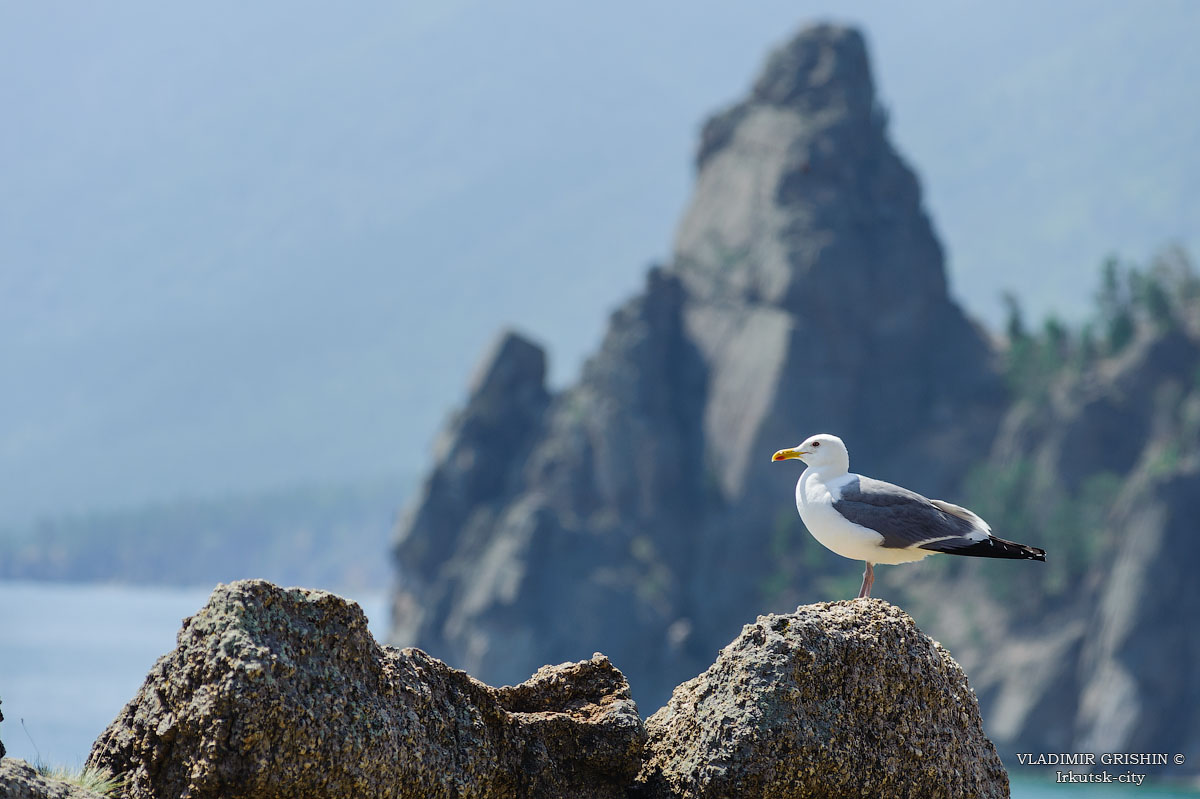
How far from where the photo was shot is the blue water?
69875mm

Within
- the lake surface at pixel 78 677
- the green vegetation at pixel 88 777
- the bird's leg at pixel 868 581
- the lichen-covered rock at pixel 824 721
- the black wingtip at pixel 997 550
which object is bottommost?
the green vegetation at pixel 88 777

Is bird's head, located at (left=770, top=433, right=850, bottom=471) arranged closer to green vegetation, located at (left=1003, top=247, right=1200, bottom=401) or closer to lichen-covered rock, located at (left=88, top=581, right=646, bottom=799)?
lichen-covered rock, located at (left=88, top=581, right=646, bottom=799)

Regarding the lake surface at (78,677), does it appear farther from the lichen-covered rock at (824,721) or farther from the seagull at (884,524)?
the seagull at (884,524)

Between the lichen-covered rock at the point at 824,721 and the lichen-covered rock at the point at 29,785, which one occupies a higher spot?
the lichen-covered rock at the point at 824,721

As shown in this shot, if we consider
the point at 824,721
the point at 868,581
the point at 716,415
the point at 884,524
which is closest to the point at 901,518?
the point at 884,524

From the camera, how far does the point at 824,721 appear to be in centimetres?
690

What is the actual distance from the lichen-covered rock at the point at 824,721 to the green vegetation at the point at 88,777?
2.46 m

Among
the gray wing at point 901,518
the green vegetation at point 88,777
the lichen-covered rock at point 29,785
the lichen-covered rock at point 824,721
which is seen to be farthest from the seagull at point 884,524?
the lichen-covered rock at point 29,785

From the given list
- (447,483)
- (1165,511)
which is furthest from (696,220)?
(1165,511)

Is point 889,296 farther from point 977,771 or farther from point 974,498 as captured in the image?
point 977,771

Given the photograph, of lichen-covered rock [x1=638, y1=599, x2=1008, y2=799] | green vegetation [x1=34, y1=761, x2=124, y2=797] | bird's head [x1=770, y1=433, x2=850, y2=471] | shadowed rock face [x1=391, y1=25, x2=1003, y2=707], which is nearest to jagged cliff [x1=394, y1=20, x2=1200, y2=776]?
shadowed rock face [x1=391, y1=25, x2=1003, y2=707]

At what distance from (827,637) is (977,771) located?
42.9 inches

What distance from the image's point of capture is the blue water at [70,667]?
69.9 m

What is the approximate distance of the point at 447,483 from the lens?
101938 mm
